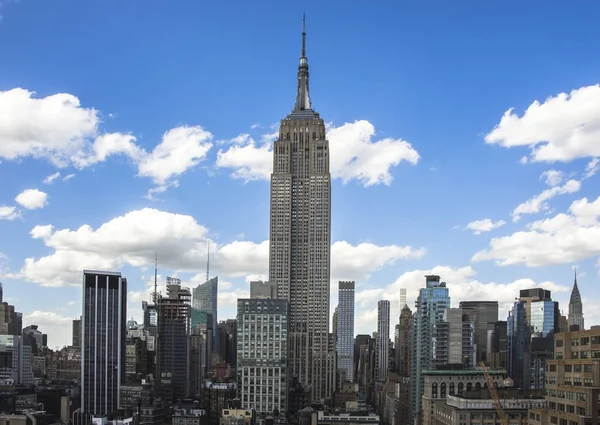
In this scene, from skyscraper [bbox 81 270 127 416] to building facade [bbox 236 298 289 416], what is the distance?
51679 mm

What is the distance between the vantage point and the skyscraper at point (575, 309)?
18575cm

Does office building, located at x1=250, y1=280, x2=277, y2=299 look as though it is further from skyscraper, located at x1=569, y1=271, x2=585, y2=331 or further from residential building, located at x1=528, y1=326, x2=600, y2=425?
residential building, located at x1=528, y1=326, x2=600, y2=425

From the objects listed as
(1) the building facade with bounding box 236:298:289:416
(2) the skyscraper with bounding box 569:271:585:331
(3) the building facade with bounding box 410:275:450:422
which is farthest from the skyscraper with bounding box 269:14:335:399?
(2) the skyscraper with bounding box 569:271:585:331

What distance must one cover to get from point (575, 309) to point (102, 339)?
117834mm

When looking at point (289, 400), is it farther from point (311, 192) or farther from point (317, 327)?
point (311, 192)

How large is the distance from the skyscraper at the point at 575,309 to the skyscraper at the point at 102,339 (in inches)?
4388

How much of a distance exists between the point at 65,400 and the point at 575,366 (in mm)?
138833

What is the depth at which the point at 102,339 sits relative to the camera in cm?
19262

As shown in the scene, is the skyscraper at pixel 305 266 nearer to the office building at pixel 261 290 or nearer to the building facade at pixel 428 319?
the office building at pixel 261 290

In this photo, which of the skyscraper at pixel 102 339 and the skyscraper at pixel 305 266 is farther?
the skyscraper at pixel 305 266

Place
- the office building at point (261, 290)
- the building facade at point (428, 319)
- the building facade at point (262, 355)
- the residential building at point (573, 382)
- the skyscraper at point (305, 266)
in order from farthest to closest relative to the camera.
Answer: the skyscraper at point (305, 266), the office building at point (261, 290), the building facade at point (428, 319), the building facade at point (262, 355), the residential building at point (573, 382)

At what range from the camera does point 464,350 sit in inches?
6058


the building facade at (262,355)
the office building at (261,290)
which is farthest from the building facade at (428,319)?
the office building at (261,290)

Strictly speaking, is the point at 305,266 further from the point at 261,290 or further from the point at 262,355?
the point at 262,355
